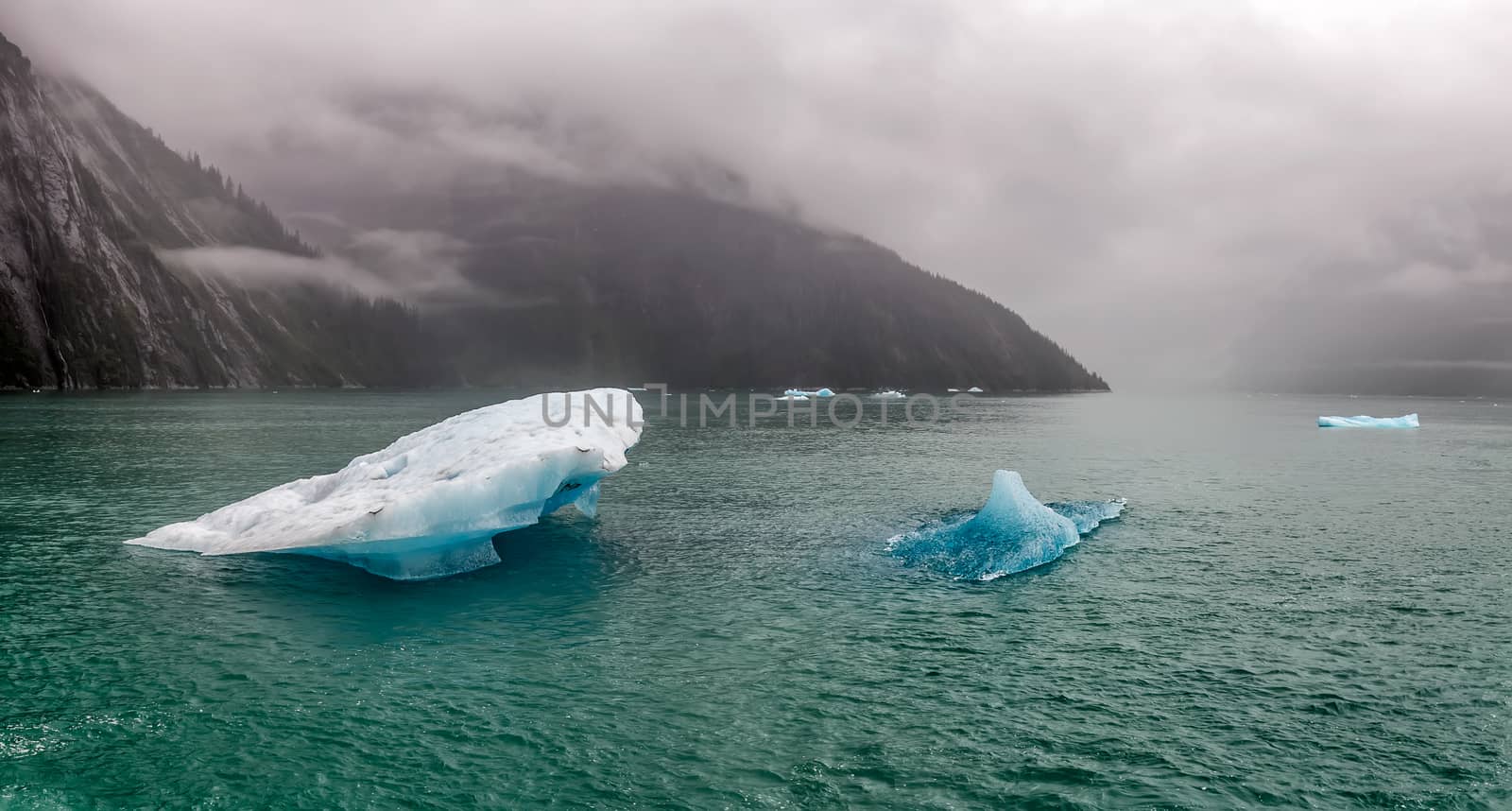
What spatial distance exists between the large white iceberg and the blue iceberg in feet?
33.8

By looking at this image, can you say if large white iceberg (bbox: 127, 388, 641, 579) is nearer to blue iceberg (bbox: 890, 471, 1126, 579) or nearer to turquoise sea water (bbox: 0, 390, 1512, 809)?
turquoise sea water (bbox: 0, 390, 1512, 809)

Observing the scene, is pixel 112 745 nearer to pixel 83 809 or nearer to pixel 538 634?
pixel 83 809

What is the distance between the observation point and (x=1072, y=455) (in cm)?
6638

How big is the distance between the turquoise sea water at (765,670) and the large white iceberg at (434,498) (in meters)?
1.01

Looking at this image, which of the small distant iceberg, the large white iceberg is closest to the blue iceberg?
the large white iceberg

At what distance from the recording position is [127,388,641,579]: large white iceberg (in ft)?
71.5

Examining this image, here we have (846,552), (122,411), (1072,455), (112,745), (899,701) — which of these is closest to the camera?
(112,745)

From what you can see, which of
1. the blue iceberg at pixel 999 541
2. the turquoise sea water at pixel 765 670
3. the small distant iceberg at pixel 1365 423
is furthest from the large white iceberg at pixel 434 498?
the small distant iceberg at pixel 1365 423

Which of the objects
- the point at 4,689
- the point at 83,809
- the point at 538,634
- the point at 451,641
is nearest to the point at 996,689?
the point at 538,634

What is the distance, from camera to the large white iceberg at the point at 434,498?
21781 millimetres

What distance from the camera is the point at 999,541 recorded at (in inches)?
1030

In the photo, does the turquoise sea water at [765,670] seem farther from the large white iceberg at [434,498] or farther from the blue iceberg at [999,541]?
the large white iceberg at [434,498]

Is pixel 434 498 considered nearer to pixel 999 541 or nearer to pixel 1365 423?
pixel 999 541

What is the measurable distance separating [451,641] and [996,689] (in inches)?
441
